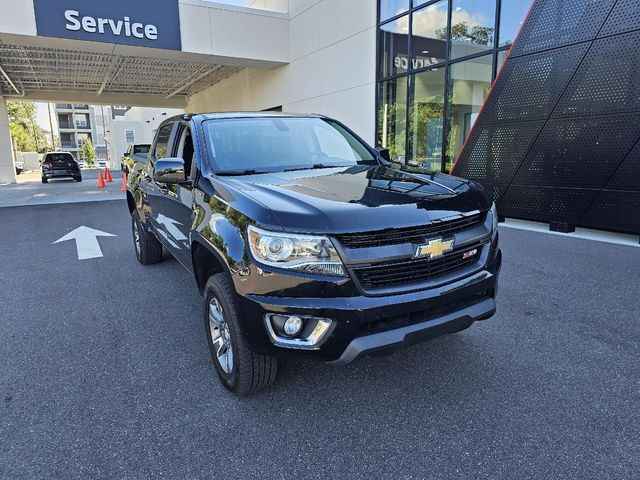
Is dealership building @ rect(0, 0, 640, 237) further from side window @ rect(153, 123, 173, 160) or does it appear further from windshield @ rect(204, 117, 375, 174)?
side window @ rect(153, 123, 173, 160)

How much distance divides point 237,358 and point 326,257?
2.76ft

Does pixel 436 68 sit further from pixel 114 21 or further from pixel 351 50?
pixel 114 21

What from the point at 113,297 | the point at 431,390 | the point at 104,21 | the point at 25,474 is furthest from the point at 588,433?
the point at 104,21

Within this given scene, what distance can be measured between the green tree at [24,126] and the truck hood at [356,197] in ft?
163

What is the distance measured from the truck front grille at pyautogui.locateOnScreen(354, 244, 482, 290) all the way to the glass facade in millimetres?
7618

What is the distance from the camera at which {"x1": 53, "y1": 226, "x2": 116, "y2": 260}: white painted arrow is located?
6590 millimetres

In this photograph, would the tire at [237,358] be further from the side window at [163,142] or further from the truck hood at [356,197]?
the side window at [163,142]

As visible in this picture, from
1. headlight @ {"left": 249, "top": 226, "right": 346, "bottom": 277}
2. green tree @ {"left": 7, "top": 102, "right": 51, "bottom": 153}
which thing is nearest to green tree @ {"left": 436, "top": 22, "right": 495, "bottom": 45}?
headlight @ {"left": 249, "top": 226, "right": 346, "bottom": 277}

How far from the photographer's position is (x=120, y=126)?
5528cm

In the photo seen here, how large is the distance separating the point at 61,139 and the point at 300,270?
9187cm

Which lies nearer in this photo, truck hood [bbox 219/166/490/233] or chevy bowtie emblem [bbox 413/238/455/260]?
truck hood [bbox 219/166/490/233]

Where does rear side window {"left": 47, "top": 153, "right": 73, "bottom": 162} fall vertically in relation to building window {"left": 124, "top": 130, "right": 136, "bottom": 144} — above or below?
below

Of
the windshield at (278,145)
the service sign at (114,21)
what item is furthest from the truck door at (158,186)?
the service sign at (114,21)

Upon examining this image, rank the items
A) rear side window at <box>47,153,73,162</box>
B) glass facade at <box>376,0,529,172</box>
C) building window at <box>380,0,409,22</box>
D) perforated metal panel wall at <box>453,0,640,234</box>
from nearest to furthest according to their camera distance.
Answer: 1. perforated metal panel wall at <box>453,0,640,234</box>
2. glass facade at <box>376,0,529,172</box>
3. building window at <box>380,0,409,22</box>
4. rear side window at <box>47,153,73,162</box>
